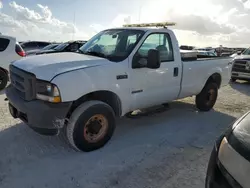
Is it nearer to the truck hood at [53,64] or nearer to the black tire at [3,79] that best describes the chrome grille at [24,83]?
the truck hood at [53,64]

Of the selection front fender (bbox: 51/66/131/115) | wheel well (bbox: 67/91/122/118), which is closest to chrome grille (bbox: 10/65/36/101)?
front fender (bbox: 51/66/131/115)

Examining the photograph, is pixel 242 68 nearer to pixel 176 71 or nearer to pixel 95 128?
pixel 176 71

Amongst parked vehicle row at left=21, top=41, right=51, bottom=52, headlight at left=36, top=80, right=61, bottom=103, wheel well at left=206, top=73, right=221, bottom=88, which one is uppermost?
parked vehicle row at left=21, top=41, right=51, bottom=52

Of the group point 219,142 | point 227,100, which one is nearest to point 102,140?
point 219,142

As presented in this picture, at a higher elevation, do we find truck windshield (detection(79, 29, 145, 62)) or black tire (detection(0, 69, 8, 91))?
truck windshield (detection(79, 29, 145, 62))

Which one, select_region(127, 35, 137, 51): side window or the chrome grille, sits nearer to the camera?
the chrome grille

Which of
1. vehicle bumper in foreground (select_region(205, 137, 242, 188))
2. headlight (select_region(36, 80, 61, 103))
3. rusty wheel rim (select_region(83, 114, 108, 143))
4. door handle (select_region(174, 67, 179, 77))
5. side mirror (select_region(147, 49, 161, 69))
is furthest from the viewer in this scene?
door handle (select_region(174, 67, 179, 77))

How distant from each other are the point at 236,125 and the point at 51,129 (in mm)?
2360

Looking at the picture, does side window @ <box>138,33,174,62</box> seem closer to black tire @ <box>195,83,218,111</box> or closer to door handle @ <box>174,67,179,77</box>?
door handle @ <box>174,67,179,77</box>

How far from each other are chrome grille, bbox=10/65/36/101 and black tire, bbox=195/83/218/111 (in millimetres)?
4117

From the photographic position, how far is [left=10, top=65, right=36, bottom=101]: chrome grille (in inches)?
143

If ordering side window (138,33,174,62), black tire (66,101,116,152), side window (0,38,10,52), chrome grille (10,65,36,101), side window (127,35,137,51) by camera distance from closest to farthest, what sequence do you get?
chrome grille (10,65,36,101) < black tire (66,101,116,152) < side window (127,35,137,51) < side window (138,33,174,62) < side window (0,38,10,52)

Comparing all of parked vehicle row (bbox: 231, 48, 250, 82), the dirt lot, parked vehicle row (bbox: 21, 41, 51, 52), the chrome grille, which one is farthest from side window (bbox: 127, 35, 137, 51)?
parked vehicle row (bbox: 21, 41, 51, 52)

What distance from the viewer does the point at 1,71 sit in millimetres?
8109
